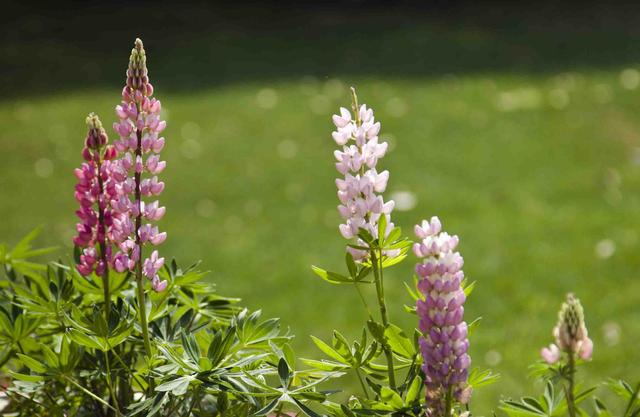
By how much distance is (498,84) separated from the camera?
7.34m

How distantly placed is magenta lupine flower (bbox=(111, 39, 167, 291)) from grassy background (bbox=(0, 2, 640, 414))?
2.44m

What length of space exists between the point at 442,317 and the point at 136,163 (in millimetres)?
463

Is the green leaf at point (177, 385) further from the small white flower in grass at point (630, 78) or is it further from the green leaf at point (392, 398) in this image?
the small white flower in grass at point (630, 78)

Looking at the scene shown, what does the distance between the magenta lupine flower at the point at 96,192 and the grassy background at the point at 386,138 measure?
2400 mm

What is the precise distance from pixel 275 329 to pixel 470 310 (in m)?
2.79

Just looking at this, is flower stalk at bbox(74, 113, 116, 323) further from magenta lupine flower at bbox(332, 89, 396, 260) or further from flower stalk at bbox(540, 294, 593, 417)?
flower stalk at bbox(540, 294, 593, 417)

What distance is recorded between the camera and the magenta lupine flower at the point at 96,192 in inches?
A: 52.1

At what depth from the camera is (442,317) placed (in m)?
1.09

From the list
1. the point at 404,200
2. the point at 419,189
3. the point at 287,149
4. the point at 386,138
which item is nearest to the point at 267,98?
the point at 287,149

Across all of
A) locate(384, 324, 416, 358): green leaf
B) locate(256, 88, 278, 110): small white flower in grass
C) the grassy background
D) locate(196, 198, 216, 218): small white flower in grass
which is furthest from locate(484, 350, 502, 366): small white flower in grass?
locate(256, 88, 278, 110): small white flower in grass

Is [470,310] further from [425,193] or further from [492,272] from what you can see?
[425,193]

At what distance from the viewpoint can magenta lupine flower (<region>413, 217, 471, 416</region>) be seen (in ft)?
3.59

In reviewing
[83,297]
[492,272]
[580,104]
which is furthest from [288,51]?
[83,297]

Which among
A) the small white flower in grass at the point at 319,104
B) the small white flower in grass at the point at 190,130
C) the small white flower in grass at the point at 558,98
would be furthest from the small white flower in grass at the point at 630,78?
the small white flower in grass at the point at 190,130
